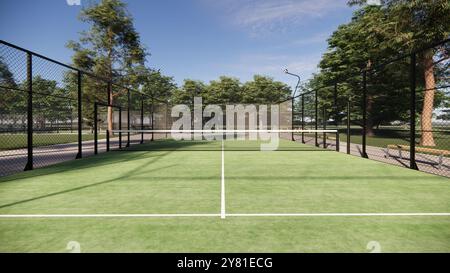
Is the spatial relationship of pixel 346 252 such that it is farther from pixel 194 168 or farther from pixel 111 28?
pixel 111 28

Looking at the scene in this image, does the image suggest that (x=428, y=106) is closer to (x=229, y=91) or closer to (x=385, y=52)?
(x=385, y=52)

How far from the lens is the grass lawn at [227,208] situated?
3949mm

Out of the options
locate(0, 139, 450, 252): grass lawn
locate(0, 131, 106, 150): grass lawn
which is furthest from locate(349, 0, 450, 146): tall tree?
locate(0, 131, 106, 150): grass lawn

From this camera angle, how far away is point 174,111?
43.8m

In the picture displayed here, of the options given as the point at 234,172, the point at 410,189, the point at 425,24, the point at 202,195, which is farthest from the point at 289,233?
the point at 425,24

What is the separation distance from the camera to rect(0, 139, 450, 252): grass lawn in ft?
13.0

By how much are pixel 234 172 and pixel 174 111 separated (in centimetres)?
3510

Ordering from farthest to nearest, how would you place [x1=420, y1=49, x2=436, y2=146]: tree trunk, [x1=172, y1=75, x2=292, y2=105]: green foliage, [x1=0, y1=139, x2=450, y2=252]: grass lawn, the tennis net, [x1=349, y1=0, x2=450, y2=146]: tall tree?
1. [x1=172, y1=75, x2=292, y2=105]: green foliage
2. [x1=420, y1=49, x2=436, y2=146]: tree trunk
3. [x1=349, y1=0, x2=450, y2=146]: tall tree
4. the tennis net
5. [x1=0, y1=139, x2=450, y2=252]: grass lawn

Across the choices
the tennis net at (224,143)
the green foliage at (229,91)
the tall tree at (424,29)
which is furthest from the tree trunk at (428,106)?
the green foliage at (229,91)

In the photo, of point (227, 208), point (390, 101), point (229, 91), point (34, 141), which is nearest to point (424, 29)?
point (390, 101)

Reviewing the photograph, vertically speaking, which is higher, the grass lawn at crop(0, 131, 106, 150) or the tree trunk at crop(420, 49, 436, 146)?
the tree trunk at crop(420, 49, 436, 146)

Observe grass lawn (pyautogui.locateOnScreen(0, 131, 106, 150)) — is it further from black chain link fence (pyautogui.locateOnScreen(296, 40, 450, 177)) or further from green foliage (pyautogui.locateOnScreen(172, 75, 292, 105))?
green foliage (pyautogui.locateOnScreen(172, 75, 292, 105))

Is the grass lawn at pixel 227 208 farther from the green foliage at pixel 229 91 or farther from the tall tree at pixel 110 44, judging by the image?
the green foliage at pixel 229 91

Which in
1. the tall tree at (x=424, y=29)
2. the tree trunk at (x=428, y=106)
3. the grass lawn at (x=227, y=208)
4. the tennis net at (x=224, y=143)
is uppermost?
the tall tree at (x=424, y=29)
